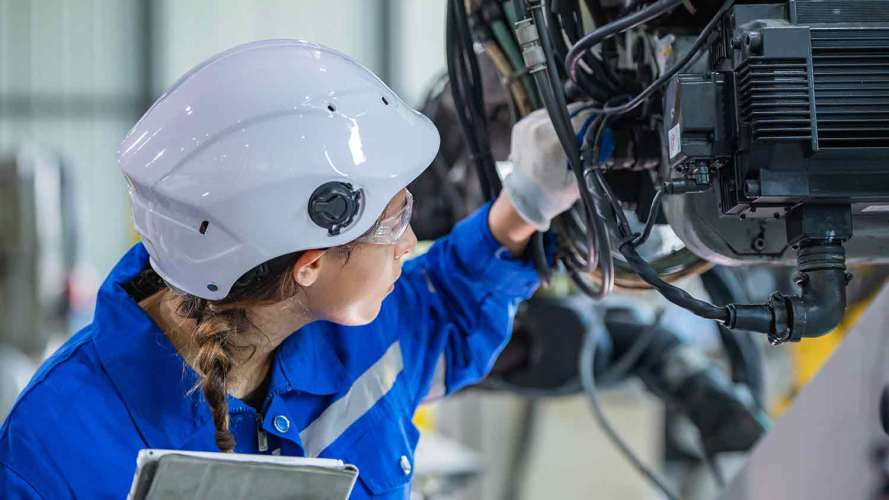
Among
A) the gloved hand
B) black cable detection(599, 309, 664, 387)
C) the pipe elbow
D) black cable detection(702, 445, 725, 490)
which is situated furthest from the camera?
black cable detection(599, 309, 664, 387)

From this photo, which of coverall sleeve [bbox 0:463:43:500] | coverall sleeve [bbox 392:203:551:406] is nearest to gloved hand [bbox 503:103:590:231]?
coverall sleeve [bbox 392:203:551:406]

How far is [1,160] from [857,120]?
9.29ft

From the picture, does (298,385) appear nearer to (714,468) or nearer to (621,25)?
(621,25)

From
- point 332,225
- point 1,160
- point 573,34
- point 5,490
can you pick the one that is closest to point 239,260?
point 332,225

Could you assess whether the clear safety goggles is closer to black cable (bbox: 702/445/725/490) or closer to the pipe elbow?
the pipe elbow

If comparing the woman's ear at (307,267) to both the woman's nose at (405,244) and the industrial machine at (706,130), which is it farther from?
the industrial machine at (706,130)

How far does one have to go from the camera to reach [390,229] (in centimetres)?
134

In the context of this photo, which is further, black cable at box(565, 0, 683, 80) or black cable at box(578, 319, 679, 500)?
black cable at box(578, 319, 679, 500)

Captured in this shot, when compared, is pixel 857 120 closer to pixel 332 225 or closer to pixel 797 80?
pixel 797 80

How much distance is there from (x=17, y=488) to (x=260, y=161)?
0.45 meters

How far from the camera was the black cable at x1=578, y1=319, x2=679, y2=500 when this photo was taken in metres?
1.97

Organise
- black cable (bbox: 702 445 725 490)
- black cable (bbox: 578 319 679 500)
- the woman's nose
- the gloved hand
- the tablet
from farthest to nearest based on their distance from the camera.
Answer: black cable (bbox: 702 445 725 490), black cable (bbox: 578 319 679 500), the gloved hand, the woman's nose, the tablet

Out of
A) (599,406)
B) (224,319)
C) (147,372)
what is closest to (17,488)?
(147,372)

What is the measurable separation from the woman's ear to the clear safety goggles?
56 millimetres
